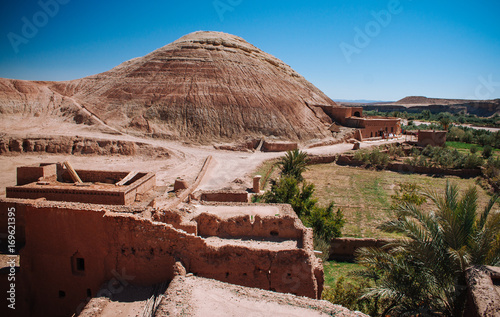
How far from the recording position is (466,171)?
24.6 meters

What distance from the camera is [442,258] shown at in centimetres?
618

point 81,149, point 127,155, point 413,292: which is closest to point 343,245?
point 413,292

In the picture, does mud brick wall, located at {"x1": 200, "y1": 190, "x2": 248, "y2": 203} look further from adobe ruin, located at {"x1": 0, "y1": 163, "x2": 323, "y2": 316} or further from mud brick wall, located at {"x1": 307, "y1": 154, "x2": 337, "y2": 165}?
mud brick wall, located at {"x1": 307, "y1": 154, "x2": 337, "y2": 165}

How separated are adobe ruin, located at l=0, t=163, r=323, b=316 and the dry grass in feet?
22.3

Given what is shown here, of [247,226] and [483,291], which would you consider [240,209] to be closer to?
[247,226]

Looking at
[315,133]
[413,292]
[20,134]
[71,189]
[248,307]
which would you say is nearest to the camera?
[248,307]

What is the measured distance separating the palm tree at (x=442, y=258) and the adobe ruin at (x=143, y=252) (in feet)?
5.67

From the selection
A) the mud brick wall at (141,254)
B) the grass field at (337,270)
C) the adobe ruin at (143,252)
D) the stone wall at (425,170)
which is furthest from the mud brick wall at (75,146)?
the mud brick wall at (141,254)

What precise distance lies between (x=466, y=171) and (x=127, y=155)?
86.9ft

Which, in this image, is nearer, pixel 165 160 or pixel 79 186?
pixel 79 186

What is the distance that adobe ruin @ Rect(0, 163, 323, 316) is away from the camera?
714 cm

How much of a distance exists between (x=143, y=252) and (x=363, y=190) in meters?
16.8

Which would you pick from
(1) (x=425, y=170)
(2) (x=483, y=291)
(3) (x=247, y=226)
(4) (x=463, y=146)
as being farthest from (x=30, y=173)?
(4) (x=463, y=146)

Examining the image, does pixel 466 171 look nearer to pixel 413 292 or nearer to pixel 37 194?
pixel 413 292
